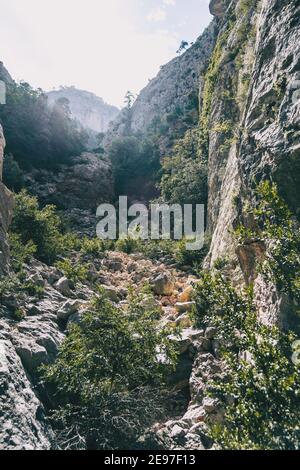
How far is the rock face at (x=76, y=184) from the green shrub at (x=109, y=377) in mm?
22832

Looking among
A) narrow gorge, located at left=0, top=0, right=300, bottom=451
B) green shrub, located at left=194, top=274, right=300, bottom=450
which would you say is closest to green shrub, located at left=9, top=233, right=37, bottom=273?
narrow gorge, located at left=0, top=0, right=300, bottom=451

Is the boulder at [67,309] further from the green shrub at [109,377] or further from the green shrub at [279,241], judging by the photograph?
the green shrub at [279,241]

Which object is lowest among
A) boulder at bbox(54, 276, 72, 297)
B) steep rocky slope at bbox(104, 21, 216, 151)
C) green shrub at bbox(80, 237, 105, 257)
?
boulder at bbox(54, 276, 72, 297)

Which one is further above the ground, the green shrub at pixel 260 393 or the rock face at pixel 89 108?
the rock face at pixel 89 108

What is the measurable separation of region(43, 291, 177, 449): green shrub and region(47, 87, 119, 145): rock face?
12846cm

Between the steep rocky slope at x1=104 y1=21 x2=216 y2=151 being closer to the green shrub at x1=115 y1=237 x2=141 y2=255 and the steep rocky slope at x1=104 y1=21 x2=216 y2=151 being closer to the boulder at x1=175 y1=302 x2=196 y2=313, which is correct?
the green shrub at x1=115 y1=237 x2=141 y2=255

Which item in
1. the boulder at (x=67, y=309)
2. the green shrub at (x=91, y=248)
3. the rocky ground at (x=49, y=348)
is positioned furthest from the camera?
the green shrub at (x=91, y=248)

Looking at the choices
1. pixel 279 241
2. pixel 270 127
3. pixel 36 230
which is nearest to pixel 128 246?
pixel 36 230

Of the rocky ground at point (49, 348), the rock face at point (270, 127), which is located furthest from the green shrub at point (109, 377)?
the rock face at point (270, 127)

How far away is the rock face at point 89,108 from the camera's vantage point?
132m

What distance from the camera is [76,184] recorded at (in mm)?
32844

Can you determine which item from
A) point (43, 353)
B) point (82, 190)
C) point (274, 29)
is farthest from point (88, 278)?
point (82, 190)

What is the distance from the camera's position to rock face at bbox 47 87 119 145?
131625mm

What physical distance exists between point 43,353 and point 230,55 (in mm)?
20047
